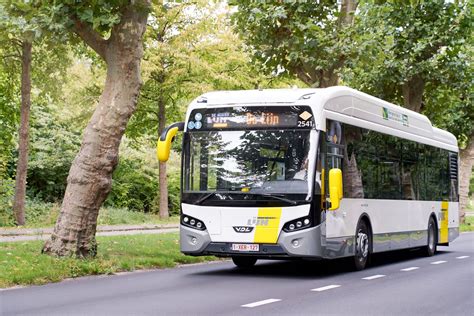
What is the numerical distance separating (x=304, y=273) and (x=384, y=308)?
5.30 meters

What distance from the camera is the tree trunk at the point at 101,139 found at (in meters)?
16.1

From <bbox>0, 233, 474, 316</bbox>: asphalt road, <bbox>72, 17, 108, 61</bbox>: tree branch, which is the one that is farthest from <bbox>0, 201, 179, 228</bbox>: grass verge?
<bbox>0, 233, 474, 316</bbox>: asphalt road

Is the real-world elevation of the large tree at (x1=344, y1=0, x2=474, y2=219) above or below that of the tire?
above

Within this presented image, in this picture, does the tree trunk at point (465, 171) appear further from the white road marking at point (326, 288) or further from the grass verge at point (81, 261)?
the white road marking at point (326, 288)

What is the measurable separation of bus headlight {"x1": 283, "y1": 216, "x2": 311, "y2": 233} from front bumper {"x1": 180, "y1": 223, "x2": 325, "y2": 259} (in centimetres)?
7

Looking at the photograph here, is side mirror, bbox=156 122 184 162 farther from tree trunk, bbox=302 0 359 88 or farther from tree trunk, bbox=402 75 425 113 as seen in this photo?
tree trunk, bbox=402 75 425 113

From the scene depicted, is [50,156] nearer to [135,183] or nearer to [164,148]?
[135,183]

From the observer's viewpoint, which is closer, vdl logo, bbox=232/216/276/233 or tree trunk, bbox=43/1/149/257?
vdl logo, bbox=232/216/276/233

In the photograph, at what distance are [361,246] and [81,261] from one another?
5.27m

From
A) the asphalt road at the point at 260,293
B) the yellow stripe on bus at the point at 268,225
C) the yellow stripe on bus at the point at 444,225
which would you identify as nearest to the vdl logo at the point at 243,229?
the yellow stripe on bus at the point at 268,225

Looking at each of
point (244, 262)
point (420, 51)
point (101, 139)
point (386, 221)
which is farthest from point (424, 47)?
point (101, 139)

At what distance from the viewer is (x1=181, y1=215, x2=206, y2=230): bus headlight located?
1529 cm

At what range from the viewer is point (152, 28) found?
34.9m

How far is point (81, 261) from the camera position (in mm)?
15445
